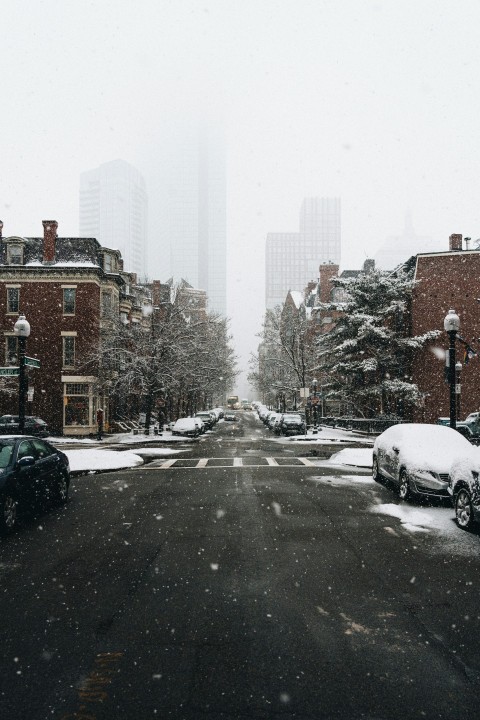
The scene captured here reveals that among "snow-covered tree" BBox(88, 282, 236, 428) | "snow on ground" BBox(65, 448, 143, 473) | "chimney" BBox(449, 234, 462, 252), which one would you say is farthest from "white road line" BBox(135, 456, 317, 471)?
"chimney" BBox(449, 234, 462, 252)

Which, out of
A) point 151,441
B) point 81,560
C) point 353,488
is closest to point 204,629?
point 81,560

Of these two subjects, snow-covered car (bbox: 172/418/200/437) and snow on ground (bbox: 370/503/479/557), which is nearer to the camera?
snow on ground (bbox: 370/503/479/557)

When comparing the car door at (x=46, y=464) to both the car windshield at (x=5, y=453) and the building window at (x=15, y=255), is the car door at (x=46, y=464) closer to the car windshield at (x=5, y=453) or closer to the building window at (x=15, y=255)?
the car windshield at (x=5, y=453)

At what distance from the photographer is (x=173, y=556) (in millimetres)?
7746

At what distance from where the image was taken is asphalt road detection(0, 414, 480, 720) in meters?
3.99

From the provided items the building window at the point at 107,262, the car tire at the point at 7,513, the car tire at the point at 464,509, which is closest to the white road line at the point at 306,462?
the car tire at the point at 464,509

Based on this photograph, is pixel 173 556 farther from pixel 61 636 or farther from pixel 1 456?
pixel 1 456

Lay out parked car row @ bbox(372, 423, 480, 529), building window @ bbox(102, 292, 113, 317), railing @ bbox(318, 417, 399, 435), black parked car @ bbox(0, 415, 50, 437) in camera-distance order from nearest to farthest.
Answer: parked car row @ bbox(372, 423, 480, 529)
black parked car @ bbox(0, 415, 50, 437)
railing @ bbox(318, 417, 399, 435)
building window @ bbox(102, 292, 113, 317)

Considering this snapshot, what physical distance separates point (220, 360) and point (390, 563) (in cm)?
4254

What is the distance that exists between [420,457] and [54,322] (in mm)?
33349

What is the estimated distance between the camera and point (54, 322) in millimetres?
40438

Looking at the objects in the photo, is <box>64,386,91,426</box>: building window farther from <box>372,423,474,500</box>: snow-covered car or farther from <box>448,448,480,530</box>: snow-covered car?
<box>448,448,480,530</box>: snow-covered car

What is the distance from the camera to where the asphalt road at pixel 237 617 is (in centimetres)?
399

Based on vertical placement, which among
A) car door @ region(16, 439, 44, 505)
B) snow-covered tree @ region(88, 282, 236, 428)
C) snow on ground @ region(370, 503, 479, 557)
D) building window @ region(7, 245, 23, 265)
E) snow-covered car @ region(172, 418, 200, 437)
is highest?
building window @ region(7, 245, 23, 265)
